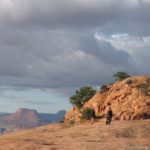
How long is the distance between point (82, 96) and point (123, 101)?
13527mm

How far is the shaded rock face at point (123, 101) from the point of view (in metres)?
66.2

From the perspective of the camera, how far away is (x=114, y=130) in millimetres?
48781

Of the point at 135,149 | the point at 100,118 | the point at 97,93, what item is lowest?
the point at 135,149

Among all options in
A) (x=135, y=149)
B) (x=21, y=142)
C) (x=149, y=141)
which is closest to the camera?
(x=135, y=149)

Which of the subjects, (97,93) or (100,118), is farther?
(97,93)

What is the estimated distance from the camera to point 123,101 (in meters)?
71.2

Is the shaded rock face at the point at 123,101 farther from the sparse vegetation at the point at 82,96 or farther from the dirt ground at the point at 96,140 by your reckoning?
the dirt ground at the point at 96,140

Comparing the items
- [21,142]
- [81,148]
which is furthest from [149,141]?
[21,142]

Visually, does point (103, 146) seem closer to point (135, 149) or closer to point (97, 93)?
point (135, 149)

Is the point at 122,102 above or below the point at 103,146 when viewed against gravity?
above

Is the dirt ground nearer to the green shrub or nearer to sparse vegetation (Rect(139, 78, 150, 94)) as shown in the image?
the green shrub

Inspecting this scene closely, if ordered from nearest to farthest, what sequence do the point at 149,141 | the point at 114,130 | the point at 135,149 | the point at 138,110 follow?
the point at 135,149
the point at 149,141
the point at 114,130
the point at 138,110

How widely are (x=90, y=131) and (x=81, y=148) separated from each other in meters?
12.9

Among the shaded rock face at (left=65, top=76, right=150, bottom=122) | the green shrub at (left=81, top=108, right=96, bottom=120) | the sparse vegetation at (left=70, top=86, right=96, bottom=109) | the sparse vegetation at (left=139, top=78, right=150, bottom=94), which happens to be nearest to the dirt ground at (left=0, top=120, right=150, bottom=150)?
the shaded rock face at (left=65, top=76, right=150, bottom=122)
